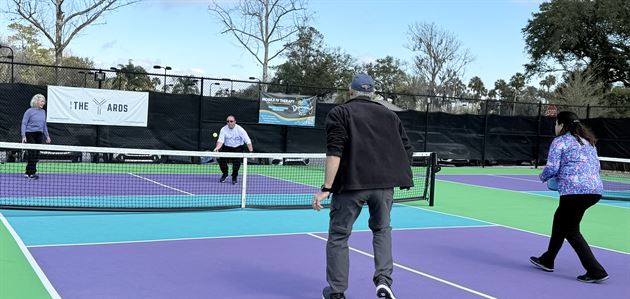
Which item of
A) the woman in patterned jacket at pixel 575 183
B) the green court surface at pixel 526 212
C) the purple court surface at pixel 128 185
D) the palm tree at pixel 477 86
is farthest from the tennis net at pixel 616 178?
the palm tree at pixel 477 86

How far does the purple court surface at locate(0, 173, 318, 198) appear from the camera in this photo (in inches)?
433

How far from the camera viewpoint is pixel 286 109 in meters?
19.9

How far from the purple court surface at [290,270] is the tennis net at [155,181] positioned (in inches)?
108

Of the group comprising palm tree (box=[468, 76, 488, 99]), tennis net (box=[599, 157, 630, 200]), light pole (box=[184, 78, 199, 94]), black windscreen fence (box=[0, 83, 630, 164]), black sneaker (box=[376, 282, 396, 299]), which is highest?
palm tree (box=[468, 76, 488, 99])

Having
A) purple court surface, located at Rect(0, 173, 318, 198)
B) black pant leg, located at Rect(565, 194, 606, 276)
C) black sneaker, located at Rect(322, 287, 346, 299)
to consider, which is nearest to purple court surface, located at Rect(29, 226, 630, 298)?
black pant leg, located at Rect(565, 194, 606, 276)

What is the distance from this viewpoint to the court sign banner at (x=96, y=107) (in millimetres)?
16797

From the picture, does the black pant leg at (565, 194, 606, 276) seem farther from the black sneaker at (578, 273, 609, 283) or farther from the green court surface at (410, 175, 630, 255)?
the green court surface at (410, 175, 630, 255)

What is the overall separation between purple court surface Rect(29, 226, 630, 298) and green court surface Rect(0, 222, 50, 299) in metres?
0.15

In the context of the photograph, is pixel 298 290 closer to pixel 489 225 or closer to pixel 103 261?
pixel 103 261

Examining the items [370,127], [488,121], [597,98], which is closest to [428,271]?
[370,127]

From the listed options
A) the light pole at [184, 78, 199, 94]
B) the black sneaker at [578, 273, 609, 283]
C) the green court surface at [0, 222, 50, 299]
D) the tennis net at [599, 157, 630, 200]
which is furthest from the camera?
the light pole at [184, 78, 199, 94]

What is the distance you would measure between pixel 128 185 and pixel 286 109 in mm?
8223

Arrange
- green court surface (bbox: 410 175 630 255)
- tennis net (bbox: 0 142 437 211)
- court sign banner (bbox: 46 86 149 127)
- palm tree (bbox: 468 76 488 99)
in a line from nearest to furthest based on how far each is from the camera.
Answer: green court surface (bbox: 410 175 630 255) → tennis net (bbox: 0 142 437 211) → court sign banner (bbox: 46 86 149 127) → palm tree (bbox: 468 76 488 99)

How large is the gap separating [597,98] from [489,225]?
32308mm
